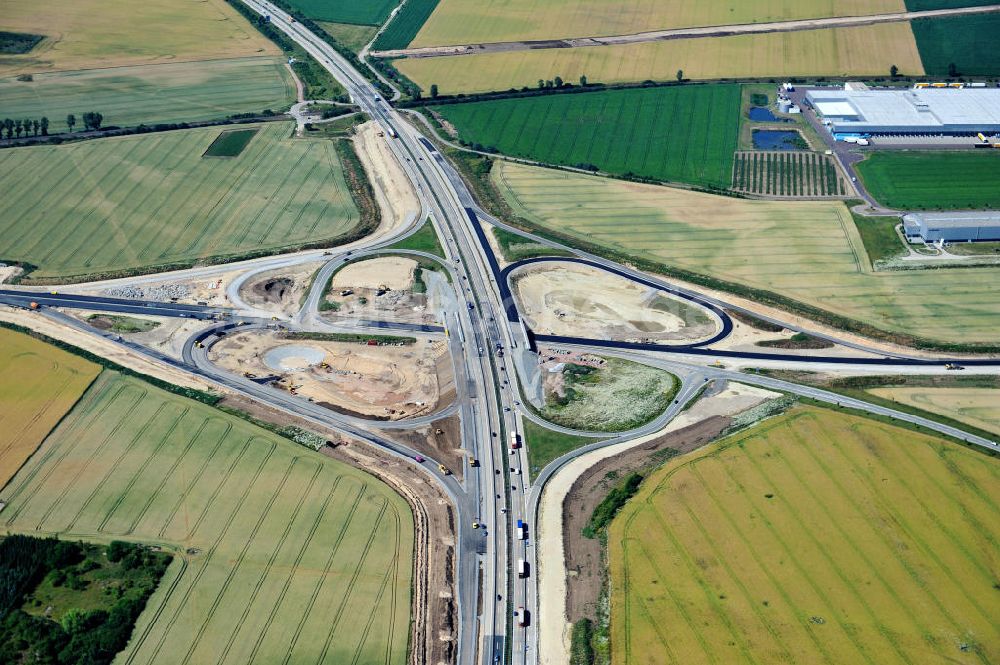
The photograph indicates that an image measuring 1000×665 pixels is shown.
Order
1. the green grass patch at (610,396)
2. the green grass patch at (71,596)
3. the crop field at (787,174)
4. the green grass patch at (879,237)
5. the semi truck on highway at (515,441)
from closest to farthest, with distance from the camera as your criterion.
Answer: the green grass patch at (71,596) < the semi truck on highway at (515,441) < the green grass patch at (610,396) < the green grass patch at (879,237) < the crop field at (787,174)

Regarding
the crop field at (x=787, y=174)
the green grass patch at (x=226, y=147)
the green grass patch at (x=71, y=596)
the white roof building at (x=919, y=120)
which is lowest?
the green grass patch at (x=71, y=596)

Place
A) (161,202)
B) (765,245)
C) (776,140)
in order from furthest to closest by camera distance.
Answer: (776,140) → (161,202) → (765,245)

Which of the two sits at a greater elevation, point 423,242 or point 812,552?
point 423,242

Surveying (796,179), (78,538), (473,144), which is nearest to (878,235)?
(796,179)

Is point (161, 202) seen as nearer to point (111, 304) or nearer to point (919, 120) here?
point (111, 304)

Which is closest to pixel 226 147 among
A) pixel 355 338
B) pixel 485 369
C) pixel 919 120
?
pixel 355 338

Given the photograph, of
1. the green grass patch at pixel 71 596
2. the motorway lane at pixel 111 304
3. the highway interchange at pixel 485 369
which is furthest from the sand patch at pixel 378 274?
the green grass patch at pixel 71 596

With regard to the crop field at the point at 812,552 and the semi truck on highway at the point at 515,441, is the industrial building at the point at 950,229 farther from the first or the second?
the semi truck on highway at the point at 515,441
